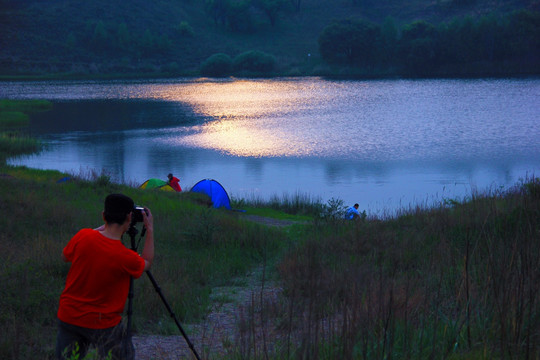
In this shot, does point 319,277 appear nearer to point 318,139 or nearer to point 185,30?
point 318,139

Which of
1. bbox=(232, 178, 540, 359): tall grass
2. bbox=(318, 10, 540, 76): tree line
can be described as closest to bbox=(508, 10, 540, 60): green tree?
bbox=(318, 10, 540, 76): tree line

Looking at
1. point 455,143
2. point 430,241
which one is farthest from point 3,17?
point 430,241

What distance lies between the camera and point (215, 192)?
18.2 metres

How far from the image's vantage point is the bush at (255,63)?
322 feet

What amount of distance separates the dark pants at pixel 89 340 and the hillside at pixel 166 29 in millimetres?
91706

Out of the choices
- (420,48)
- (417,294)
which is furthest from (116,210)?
(420,48)

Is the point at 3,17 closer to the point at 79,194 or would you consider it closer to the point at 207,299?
the point at 79,194

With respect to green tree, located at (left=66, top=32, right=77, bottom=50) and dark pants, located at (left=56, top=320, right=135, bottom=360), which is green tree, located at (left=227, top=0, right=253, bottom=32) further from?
dark pants, located at (left=56, top=320, right=135, bottom=360)

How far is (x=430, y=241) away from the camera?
9312 millimetres

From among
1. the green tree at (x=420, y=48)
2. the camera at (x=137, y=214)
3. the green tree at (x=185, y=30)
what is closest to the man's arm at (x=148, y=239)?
the camera at (x=137, y=214)

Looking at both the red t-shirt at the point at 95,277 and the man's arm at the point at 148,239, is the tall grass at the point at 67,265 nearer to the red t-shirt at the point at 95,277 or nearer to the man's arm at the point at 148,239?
the red t-shirt at the point at 95,277

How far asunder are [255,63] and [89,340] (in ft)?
317

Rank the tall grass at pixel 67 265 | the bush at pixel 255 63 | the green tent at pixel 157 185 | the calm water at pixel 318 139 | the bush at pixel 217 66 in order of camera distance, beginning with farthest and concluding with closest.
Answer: the bush at pixel 217 66, the bush at pixel 255 63, the calm water at pixel 318 139, the green tent at pixel 157 185, the tall grass at pixel 67 265

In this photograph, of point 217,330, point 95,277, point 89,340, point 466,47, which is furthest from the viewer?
point 466,47
